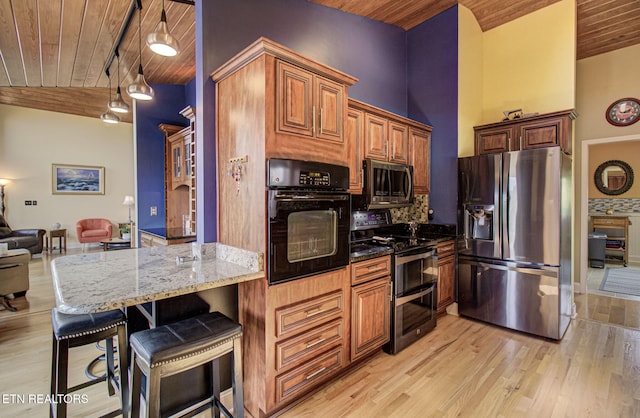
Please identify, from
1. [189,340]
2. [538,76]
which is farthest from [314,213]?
[538,76]

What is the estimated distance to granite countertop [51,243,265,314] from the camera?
123 cm

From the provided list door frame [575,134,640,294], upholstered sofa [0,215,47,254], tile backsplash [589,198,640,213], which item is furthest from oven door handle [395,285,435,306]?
upholstered sofa [0,215,47,254]

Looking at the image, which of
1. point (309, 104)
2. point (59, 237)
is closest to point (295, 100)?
point (309, 104)

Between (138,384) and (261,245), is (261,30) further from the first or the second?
(138,384)

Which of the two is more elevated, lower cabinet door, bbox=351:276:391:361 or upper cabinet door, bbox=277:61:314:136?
upper cabinet door, bbox=277:61:314:136

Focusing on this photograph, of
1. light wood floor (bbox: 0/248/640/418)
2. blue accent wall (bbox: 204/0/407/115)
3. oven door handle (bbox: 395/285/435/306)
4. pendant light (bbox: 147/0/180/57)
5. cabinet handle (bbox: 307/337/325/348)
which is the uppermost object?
blue accent wall (bbox: 204/0/407/115)

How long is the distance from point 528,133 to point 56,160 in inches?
394

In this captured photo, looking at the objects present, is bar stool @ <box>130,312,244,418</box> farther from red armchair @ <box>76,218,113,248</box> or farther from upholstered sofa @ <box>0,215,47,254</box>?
red armchair @ <box>76,218,113,248</box>

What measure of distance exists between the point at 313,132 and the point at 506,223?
2.39m

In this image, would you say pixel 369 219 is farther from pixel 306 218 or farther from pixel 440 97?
pixel 440 97

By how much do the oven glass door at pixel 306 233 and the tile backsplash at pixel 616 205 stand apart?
742cm

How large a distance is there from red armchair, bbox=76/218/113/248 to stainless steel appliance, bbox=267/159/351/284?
7.95 metres

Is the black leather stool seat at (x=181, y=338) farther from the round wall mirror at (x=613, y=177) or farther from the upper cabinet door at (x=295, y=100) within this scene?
the round wall mirror at (x=613, y=177)

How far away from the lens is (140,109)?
14.5ft
